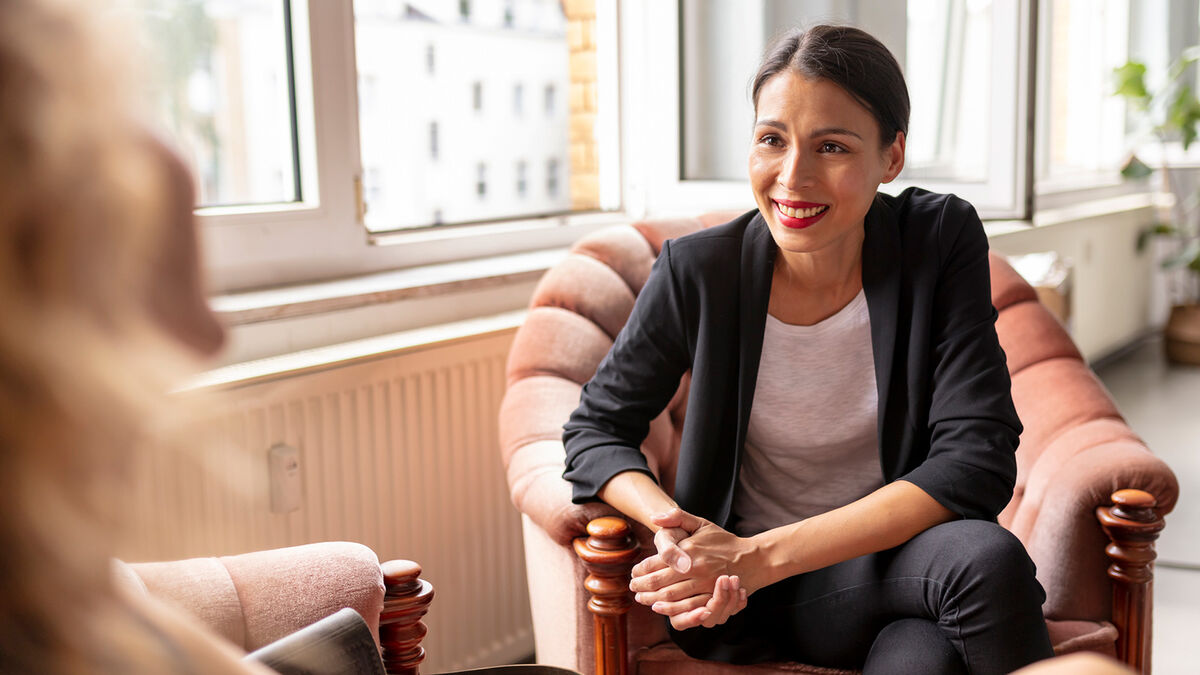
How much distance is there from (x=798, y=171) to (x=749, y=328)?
→ 0.25 m

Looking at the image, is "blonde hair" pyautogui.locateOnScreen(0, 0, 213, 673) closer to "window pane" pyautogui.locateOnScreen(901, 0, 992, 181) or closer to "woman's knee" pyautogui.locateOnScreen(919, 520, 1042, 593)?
"woman's knee" pyautogui.locateOnScreen(919, 520, 1042, 593)

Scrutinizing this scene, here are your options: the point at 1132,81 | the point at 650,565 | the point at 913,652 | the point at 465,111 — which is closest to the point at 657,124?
the point at 465,111

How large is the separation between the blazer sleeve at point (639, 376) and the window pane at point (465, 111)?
97 cm

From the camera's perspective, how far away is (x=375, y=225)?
8.11ft

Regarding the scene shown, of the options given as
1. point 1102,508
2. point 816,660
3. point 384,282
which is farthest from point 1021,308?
point 384,282

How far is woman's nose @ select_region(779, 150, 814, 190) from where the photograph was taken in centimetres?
150

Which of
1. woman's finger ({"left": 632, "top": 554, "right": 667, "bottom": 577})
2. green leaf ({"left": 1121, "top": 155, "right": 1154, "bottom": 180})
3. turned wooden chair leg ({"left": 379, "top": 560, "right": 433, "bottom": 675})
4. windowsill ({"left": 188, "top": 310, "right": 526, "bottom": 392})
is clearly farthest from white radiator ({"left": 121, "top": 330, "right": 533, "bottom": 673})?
green leaf ({"left": 1121, "top": 155, "right": 1154, "bottom": 180})

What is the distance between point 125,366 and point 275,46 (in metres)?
1.87

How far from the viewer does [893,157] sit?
1.58m

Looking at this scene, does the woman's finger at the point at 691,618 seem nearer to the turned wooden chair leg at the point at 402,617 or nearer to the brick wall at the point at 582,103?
the turned wooden chair leg at the point at 402,617

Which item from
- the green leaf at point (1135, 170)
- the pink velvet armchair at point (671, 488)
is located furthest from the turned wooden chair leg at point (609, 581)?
the green leaf at point (1135, 170)

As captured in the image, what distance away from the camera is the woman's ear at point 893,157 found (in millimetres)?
1557

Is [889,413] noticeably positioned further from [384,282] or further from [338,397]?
[384,282]

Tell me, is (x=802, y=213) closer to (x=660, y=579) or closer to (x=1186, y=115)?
(x=660, y=579)
